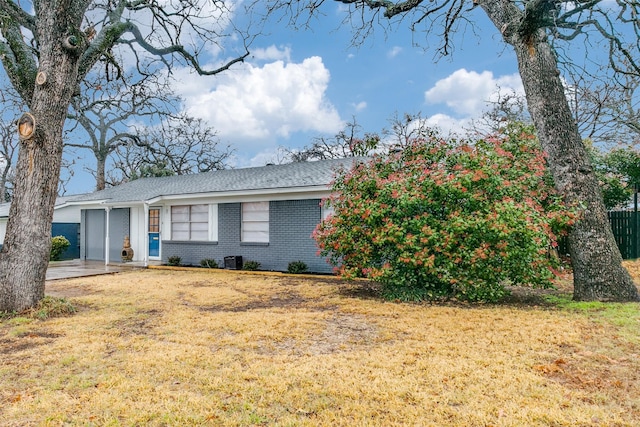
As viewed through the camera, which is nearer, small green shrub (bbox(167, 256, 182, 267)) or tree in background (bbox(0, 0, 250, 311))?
tree in background (bbox(0, 0, 250, 311))

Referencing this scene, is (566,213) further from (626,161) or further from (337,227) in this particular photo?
(626,161)

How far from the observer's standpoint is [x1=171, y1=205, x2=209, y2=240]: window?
15289mm

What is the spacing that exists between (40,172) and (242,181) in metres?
8.20

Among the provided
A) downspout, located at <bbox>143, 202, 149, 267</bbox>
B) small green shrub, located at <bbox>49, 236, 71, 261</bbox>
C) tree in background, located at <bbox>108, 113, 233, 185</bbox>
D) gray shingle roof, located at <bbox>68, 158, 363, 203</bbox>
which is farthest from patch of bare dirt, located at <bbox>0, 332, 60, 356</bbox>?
tree in background, located at <bbox>108, 113, 233, 185</bbox>

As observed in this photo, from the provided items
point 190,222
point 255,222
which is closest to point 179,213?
point 190,222

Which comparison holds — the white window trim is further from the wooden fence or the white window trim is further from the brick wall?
the wooden fence

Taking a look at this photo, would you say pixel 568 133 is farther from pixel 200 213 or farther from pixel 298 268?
pixel 200 213

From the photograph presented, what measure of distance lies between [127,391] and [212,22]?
9.54 m

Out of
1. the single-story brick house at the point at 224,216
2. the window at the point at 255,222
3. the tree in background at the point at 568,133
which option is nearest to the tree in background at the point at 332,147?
the single-story brick house at the point at 224,216

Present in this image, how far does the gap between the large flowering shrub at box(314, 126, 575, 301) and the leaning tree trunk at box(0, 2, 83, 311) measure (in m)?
5.40

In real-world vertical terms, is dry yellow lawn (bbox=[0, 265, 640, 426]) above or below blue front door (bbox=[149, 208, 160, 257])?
below

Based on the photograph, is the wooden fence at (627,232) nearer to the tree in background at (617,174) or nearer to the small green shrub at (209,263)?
the tree in background at (617,174)

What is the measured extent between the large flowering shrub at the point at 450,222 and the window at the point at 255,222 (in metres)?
5.06

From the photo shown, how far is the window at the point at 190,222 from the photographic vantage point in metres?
15.3
